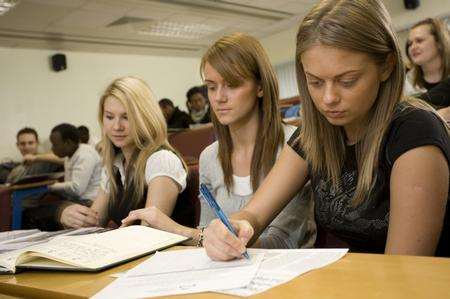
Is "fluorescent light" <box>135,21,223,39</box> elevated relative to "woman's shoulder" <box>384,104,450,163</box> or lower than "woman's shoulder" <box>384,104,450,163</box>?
elevated

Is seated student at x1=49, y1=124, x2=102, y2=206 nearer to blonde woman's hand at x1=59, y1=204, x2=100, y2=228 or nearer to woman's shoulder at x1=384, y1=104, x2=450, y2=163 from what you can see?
blonde woman's hand at x1=59, y1=204, x2=100, y2=228

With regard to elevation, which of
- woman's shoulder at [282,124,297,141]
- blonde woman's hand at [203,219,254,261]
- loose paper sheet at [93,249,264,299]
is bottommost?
loose paper sheet at [93,249,264,299]

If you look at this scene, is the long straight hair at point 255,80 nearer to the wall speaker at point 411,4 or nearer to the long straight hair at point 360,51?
the long straight hair at point 360,51

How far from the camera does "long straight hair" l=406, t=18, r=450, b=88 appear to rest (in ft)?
8.71

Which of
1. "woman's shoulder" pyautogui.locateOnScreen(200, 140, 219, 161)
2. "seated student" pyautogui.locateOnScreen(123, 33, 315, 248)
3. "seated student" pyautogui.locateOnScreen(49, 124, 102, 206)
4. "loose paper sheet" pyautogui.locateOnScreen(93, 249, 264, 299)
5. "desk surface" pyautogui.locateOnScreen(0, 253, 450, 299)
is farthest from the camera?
"seated student" pyautogui.locateOnScreen(49, 124, 102, 206)

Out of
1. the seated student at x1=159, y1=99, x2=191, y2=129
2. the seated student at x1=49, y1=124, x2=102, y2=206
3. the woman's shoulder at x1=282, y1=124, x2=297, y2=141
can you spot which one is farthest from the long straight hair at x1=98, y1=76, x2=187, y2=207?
the seated student at x1=159, y1=99, x2=191, y2=129

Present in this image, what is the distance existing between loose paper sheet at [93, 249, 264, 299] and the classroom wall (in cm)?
600

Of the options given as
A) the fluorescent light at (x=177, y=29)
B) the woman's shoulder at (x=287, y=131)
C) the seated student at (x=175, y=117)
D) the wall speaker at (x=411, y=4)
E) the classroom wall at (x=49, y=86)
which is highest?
the fluorescent light at (x=177, y=29)

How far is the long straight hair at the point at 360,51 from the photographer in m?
0.89

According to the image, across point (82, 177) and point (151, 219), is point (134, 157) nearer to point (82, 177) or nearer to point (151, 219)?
point (151, 219)

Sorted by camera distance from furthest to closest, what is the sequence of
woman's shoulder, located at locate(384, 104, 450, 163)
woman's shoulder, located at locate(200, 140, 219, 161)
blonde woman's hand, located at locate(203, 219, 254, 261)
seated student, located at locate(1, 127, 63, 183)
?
seated student, located at locate(1, 127, 63, 183), woman's shoulder, located at locate(200, 140, 219, 161), woman's shoulder, located at locate(384, 104, 450, 163), blonde woman's hand, located at locate(203, 219, 254, 261)

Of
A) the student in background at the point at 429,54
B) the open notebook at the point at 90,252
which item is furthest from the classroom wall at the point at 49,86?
the open notebook at the point at 90,252

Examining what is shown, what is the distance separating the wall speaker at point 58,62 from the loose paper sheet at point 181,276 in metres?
6.89

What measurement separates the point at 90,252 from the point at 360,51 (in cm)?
67
